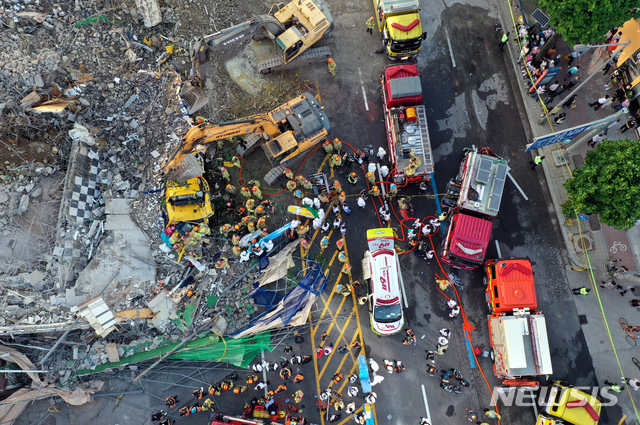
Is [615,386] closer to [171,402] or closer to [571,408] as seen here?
[571,408]

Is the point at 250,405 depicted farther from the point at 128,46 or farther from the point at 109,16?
the point at 109,16

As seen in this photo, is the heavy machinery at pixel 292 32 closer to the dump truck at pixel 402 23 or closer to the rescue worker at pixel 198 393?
the dump truck at pixel 402 23

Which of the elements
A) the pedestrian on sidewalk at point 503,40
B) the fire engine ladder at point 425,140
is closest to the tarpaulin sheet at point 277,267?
the fire engine ladder at point 425,140

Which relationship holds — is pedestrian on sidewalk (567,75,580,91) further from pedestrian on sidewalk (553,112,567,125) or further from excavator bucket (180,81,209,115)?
excavator bucket (180,81,209,115)

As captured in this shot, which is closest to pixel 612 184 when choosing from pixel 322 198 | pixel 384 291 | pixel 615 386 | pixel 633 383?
pixel 615 386

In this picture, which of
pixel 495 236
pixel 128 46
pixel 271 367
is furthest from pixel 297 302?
pixel 128 46
